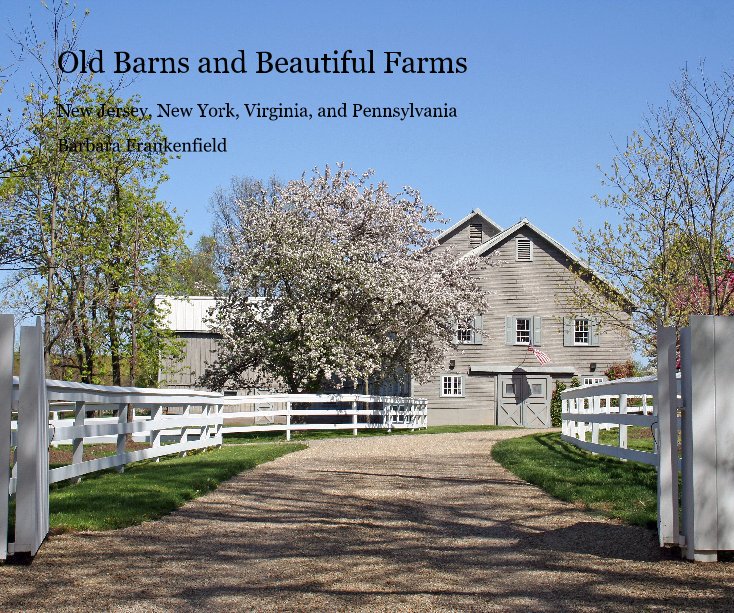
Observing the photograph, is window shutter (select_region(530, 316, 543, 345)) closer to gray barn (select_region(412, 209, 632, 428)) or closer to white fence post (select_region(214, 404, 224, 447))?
gray barn (select_region(412, 209, 632, 428))

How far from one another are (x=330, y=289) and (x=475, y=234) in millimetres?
16374

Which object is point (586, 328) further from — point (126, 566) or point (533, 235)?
point (126, 566)

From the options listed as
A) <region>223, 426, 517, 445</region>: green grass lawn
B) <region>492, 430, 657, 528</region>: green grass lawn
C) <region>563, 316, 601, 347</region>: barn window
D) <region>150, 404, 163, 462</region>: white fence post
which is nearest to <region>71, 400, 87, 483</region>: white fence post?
<region>150, 404, 163, 462</region>: white fence post

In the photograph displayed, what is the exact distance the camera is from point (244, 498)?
10609mm

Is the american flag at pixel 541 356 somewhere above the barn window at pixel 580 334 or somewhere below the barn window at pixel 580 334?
below

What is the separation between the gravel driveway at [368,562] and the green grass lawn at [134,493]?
24 cm

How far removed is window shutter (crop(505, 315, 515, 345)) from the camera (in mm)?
43062

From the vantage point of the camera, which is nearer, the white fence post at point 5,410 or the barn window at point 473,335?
the white fence post at point 5,410

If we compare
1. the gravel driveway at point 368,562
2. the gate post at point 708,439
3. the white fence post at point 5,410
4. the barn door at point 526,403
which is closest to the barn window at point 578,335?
the barn door at point 526,403

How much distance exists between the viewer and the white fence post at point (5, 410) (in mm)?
6613

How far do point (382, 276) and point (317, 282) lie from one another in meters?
2.16

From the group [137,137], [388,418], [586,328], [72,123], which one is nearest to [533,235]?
[586,328]

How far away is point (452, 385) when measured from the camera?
1695 inches

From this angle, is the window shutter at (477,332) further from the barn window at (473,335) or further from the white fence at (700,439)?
the white fence at (700,439)
